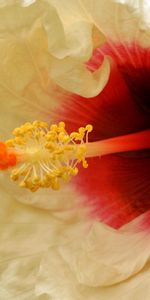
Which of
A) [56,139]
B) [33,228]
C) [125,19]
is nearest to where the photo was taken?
[125,19]

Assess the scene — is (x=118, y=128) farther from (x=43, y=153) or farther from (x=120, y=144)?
(x=43, y=153)

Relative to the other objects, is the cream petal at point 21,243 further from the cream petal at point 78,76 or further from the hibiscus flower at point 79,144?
the cream petal at point 78,76

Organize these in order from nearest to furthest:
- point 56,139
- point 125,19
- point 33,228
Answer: point 125,19, point 56,139, point 33,228

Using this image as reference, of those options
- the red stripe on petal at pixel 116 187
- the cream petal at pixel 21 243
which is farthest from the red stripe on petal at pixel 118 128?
the cream petal at pixel 21 243

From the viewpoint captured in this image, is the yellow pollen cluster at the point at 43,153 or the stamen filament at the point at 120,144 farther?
the stamen filament at the point at 120,144

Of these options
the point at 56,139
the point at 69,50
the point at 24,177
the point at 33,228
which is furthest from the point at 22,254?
the point at 69,50

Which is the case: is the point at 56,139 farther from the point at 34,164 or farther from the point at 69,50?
the point at 69,50


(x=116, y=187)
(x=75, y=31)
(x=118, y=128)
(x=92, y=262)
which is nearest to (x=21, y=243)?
(x=92, y=262)
